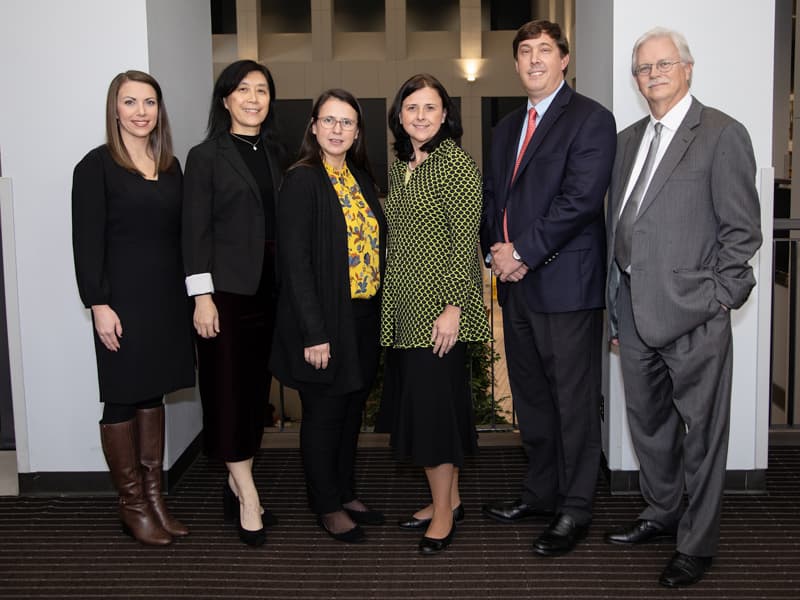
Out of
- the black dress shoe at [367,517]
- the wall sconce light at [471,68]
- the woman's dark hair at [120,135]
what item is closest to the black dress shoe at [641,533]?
the black dress shoe at [367,517]

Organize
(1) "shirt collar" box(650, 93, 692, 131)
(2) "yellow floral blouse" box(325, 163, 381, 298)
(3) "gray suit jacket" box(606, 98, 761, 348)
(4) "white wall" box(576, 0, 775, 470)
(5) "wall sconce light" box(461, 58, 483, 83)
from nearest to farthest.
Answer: (3) "gray suit jacket" box(606, 98, 761, 348), (1) "shirt collar" box(650, 93, 692, 131), (2) "yellow floral blouse" box(325, 163, 381, 298), (4) "white wall" box(576, 0, 775, 470), (5) "wall sconce light" box(461, 58, 483, 83)

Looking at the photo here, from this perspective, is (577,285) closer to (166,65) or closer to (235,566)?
(235,566)

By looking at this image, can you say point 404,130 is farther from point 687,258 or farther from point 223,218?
point 687,258

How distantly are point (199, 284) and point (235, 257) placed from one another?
6.6 inches

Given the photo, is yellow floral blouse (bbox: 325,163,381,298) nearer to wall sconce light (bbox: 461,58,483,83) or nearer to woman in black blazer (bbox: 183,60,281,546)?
woman in black blazer (bbox: 183,60,281,546)

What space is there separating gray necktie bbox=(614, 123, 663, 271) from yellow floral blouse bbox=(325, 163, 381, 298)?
36.0 inches

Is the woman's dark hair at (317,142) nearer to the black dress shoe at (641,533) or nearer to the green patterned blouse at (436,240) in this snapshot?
the green patterned blouse at (436,240)

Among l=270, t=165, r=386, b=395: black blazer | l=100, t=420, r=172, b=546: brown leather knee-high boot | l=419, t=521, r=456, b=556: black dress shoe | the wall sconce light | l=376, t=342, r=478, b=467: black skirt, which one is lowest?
l=419, t=521, r=456, b=556: black dress shoe

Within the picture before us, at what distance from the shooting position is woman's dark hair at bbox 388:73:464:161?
3059mm

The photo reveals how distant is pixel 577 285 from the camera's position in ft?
10.4

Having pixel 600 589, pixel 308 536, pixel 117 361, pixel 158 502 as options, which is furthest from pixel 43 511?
pixel 600 589

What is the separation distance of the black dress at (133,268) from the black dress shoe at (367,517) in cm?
91

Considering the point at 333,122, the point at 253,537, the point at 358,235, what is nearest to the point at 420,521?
the point at 253,537

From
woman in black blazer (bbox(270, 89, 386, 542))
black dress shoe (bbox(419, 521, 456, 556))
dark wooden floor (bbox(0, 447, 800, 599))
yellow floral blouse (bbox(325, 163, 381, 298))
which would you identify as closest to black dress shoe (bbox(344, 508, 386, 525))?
dark wooden floor (bbox(0, 447, 800, 599))
